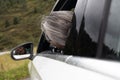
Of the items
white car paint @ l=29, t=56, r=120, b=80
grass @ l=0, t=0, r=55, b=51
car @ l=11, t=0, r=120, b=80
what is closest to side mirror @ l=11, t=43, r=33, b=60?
car @ l=11, t=0, r=120, b=80

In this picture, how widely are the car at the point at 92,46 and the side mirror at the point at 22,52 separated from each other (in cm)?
135

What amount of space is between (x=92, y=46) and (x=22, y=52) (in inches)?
84.8

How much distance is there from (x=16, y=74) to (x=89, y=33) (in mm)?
12648

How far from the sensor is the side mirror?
4.66m

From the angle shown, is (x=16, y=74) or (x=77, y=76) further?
(x=16, y=74)

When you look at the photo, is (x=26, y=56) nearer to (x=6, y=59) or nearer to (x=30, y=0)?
(x=6, y=59)

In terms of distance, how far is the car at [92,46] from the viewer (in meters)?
2.32

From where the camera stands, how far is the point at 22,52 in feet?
15.6

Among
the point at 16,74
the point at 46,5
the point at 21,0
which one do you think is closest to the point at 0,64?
the point at 16,74

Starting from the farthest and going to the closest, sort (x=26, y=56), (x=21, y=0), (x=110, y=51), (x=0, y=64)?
(x=21, y=0)
(x=0, y=64)
(x=26, y=56)
(x=110, y=51)

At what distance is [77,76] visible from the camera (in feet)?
8.02

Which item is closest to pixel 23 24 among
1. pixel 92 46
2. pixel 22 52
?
pixel 22 52

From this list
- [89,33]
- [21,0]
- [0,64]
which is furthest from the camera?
[21,0]

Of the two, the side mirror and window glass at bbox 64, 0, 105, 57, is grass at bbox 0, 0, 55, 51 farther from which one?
window glass at bbox 64, 0, 105, 57
